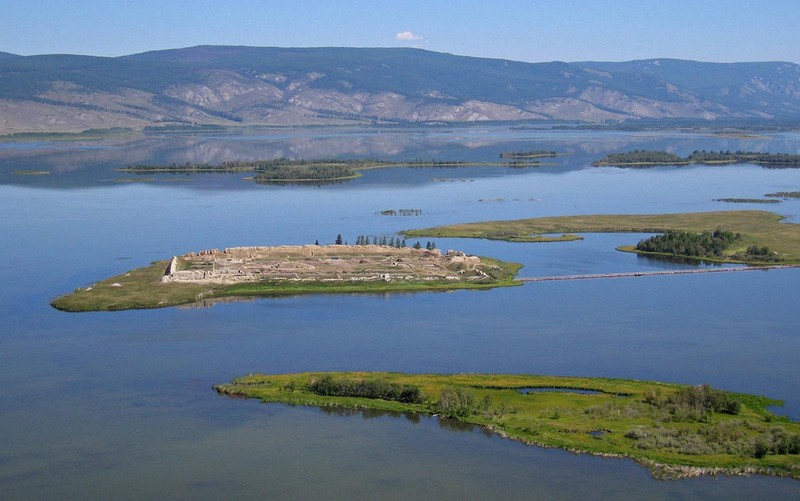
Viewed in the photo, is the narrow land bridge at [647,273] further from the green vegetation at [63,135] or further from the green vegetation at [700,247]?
the green vegetation at [63,135]

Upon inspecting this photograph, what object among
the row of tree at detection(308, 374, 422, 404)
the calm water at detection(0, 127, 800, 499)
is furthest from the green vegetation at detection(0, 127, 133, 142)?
the row of tree at detection(308, 374, 422, 404)

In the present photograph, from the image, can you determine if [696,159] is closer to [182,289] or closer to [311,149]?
[311,149]

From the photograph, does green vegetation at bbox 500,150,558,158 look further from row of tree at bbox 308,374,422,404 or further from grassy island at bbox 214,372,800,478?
row of tree at bbox 308,374,422,404

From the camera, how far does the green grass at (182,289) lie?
32.5 m

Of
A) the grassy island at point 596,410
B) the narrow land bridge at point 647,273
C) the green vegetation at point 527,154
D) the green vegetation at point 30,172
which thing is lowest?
the grassy island at point 596,410

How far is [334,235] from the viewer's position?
152 feet

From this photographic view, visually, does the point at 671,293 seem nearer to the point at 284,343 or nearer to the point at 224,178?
the point at 284,343

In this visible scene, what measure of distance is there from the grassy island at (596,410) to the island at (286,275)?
31.8ft

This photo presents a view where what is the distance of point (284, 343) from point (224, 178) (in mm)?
49756

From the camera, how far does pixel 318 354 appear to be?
2728cm

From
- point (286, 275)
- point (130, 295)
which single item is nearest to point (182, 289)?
point (130, 295)

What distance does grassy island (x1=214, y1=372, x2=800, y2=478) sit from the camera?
2017 cm

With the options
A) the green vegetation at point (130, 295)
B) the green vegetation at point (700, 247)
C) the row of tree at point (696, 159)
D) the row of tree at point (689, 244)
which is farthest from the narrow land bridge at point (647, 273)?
the row of tree at point (696, 159)

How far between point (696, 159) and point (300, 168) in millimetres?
36398
